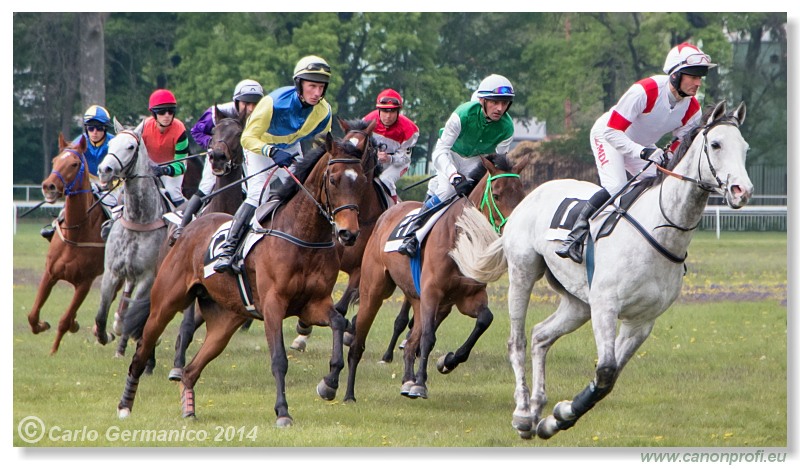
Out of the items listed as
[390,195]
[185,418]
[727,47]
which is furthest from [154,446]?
[727,47]

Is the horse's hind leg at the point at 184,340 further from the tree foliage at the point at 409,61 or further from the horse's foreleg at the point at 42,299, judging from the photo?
the tree foliage at the point at 409,61

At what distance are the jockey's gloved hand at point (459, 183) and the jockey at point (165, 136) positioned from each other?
3.34m

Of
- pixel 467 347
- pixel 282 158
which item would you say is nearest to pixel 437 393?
pixel 467 347

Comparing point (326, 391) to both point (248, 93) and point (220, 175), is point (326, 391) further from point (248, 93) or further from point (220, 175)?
point (248, 93)

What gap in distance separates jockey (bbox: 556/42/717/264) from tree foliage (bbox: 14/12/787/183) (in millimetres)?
24300

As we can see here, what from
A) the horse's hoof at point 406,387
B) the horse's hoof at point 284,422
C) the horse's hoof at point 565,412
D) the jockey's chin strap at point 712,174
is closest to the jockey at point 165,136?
the horse's hoof at point 406,387

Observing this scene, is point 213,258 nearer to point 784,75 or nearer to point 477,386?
point 477,386

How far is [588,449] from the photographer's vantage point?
7590 millimetres

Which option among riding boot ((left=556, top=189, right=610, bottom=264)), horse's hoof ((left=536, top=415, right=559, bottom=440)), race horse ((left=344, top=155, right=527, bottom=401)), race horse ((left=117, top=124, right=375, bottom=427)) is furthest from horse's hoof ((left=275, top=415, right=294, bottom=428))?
riding boot ((left=556, top=189, right=610, bottom=264))

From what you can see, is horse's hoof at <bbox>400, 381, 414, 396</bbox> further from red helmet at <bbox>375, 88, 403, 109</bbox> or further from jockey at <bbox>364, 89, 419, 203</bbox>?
red helmet at <bbox>375, 88, 403, 109</bbox>

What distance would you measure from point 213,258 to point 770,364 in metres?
5.70

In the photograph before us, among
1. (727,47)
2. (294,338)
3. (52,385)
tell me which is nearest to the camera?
(52,385)

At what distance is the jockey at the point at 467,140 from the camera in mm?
9938

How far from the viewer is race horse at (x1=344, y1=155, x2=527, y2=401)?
→ 30.9 feet
